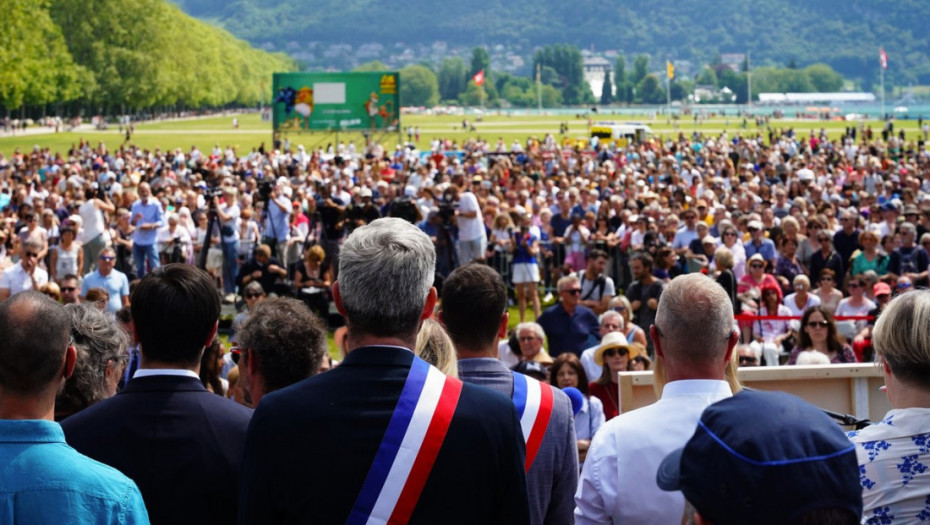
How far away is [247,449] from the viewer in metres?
2.95

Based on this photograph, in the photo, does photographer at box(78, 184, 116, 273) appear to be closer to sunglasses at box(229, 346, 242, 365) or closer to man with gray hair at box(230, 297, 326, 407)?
sunglasses at box(229, 346, 242, 365)

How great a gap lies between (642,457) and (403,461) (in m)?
0.78

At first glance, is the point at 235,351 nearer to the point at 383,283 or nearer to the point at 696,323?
the point at 383,283

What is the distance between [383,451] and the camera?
2922 mm

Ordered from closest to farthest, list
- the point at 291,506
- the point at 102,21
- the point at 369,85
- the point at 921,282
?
the point at 291,506 → the point at 921,282 → the point at 369,85 → the point at 102,21

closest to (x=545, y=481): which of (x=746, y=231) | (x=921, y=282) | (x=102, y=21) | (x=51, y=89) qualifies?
(x=921, y=282)

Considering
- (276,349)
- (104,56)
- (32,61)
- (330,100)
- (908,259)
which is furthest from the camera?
(104,56)

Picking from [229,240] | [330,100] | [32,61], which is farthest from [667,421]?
[32,61]

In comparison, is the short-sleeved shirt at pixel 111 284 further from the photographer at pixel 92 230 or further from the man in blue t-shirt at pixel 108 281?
the photographer at pixel 92 230

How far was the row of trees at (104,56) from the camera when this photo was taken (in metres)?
77.6

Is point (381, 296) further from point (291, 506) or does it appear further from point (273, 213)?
point (273, 213)

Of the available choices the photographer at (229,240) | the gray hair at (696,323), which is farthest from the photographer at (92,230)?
the gray hair at (696,323)

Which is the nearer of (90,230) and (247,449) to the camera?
(247,449)

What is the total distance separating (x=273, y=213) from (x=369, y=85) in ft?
131
